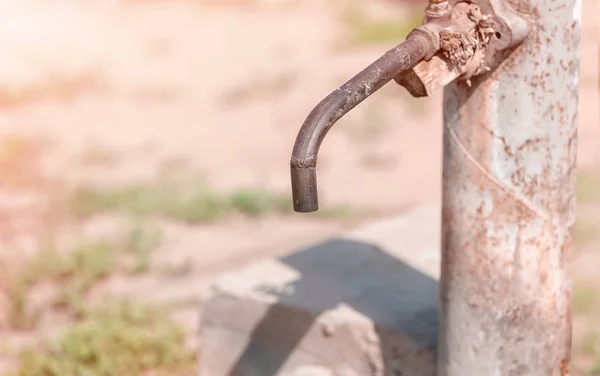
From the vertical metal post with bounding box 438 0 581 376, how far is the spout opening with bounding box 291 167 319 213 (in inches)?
17.8

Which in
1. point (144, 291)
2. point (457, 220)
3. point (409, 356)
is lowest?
point (144, 291)

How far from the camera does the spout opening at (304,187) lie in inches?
67.1

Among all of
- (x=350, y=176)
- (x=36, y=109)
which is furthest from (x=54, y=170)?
(x=350, y=176)

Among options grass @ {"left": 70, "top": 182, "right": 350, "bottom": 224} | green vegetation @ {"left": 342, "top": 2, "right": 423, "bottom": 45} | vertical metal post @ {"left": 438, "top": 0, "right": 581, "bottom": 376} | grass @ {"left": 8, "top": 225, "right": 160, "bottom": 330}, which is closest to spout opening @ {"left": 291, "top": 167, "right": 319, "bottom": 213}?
vertical metal post @ {"left": 438, "top": 0, "right": 581, "bottom": 376}

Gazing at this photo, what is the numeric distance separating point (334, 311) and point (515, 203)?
87 centimetres

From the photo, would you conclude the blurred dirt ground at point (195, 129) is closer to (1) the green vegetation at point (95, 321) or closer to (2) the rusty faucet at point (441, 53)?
(1) the green vegetation at point (95, 321)

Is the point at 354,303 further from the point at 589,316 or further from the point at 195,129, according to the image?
the point at 195,129

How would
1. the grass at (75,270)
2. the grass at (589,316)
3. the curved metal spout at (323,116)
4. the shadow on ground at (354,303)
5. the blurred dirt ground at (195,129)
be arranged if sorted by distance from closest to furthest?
the curved metal spout at (323,116) < the shadow on ground at (354,303) < the grass at (589,316) < the grass at (75,270) < the blurred dirt ground at (195,129)

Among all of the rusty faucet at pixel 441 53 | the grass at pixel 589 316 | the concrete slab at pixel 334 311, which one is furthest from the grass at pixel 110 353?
the rusty faucet at pixel 441 53

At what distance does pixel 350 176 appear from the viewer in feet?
18.7

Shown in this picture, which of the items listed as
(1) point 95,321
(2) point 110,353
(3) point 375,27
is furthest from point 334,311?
(3) point 375,27

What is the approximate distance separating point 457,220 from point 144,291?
7.23 ft

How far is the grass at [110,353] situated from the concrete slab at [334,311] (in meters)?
0.25

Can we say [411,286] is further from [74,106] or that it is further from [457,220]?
[74,106]
